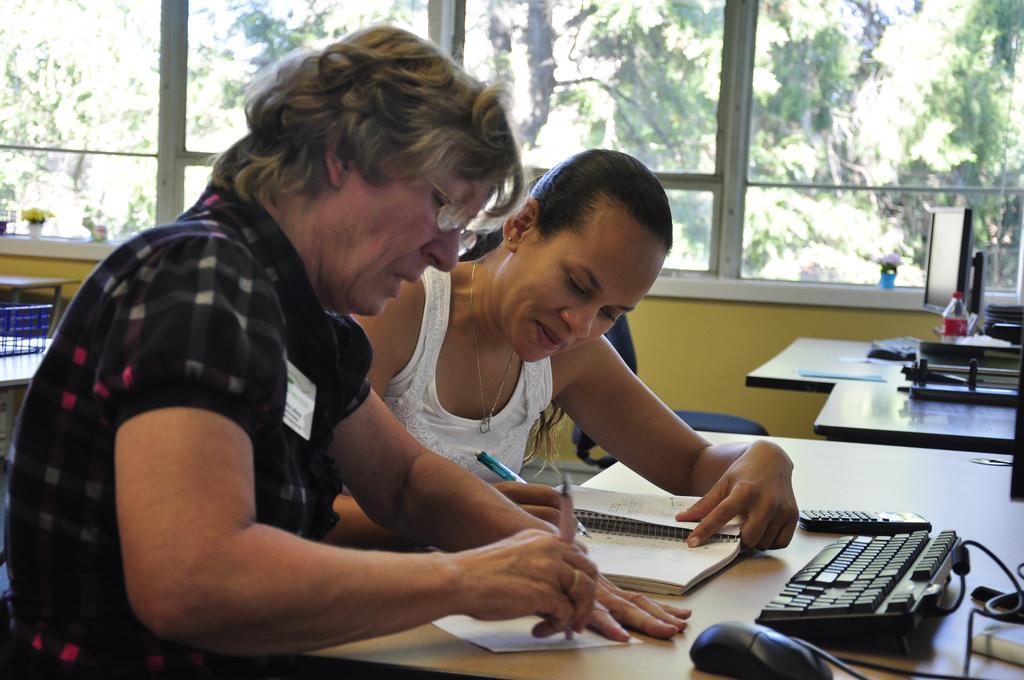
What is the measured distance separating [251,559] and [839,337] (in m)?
4.38

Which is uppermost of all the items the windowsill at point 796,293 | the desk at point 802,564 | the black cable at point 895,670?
the windowsill at point 796,293

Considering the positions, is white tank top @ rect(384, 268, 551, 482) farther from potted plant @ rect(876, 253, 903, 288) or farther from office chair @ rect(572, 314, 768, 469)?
potted plant @ rect(876, 253, 903, 288)

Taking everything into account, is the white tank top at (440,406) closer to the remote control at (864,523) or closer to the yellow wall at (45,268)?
the remote control at (864,523)

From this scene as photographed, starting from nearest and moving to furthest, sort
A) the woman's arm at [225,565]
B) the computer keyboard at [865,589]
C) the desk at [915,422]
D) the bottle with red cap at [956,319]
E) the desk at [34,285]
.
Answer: the woman's arm at [225,565], the computer keyboard at [865,589], the desk at [915,422], the bottle with red cap at [956,319], the desk at [34,285]

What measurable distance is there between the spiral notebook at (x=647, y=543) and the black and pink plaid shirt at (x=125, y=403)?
43 centimetres

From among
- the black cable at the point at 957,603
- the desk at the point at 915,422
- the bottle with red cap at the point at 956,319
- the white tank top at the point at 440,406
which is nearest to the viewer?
the black cable at the point at 957,603

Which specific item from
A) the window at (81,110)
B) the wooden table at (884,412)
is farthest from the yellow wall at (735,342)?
the window at (81,110)

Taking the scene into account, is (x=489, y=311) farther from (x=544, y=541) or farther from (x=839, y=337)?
(x=839, y=337)

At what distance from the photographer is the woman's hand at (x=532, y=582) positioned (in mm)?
927

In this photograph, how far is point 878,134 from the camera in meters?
4.86

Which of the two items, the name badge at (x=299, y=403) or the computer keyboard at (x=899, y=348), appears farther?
the computer keyboard at (x=899, y=348)

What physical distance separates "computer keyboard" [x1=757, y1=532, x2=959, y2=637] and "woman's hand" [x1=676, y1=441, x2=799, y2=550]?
0.10 meters

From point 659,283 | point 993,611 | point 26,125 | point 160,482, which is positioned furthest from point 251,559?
point 26,125

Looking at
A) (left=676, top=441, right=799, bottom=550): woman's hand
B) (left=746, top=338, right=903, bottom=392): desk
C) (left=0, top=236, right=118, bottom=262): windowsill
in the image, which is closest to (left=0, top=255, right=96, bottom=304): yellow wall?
(left=0, top=236, right=118, bottom=262): windowsill
